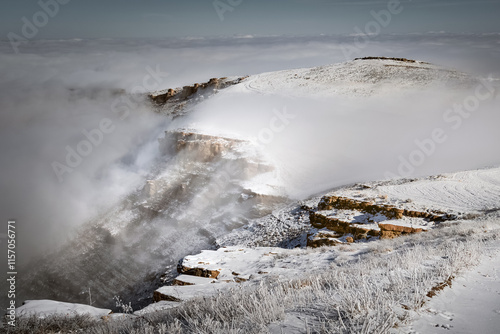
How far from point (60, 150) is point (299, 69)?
57817 millimetres

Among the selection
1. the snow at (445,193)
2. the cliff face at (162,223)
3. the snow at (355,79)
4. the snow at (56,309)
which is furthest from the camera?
the snow at (355,79)

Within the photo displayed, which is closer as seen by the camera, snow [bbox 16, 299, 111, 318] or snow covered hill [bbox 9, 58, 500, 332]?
snow [bbox 16, 299, 111, 318]

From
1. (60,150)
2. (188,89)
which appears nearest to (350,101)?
(188,89)

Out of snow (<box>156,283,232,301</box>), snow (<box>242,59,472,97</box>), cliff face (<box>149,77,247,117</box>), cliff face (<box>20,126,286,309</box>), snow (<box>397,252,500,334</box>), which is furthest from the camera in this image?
cliff face (<box>149,77,247,117</box>)

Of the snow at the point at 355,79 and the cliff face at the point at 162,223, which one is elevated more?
the snow at the point at 355,79

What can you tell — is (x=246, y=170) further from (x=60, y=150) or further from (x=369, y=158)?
(x=60, y=150)

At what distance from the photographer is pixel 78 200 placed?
31.8 meters

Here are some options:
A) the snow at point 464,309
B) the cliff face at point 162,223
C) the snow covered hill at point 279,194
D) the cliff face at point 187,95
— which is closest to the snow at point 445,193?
the snow covered hill at point 279,194

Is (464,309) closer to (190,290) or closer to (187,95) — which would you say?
(190,290)

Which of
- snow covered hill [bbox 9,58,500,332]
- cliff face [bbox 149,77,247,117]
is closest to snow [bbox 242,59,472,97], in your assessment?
snow covered hill [bbox 9,58,500,332]

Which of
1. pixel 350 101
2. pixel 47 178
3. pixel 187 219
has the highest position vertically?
pixel 350 101

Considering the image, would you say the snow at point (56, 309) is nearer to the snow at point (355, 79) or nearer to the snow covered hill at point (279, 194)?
the snow covered hill at point (279, 194)

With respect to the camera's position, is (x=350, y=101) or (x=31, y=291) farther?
(x=350, y=101)

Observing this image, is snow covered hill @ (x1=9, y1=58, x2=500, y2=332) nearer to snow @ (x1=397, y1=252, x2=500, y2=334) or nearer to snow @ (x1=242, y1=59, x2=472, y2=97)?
snow @ (x1=242, y1=59, x2=472, y2=97)
